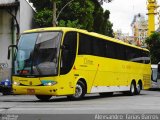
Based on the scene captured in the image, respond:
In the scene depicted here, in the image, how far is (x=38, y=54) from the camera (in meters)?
16.7

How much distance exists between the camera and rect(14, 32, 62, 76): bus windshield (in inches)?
648

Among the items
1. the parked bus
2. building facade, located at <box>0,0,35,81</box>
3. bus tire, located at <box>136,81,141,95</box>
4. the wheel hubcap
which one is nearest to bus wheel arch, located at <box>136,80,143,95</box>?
bus tire, located at <box>136,81,141,95</box>

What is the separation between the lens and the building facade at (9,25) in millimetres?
35125

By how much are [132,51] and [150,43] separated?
33629 millimetres

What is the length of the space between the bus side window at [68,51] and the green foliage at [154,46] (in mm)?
41716

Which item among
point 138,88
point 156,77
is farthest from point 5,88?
point 156,77

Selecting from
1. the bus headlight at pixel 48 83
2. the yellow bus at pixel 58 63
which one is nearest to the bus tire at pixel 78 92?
the yellow bus at pixel 58 63

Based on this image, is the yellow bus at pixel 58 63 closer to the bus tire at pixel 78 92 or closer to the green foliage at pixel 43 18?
the bus tire at pixel 78 92

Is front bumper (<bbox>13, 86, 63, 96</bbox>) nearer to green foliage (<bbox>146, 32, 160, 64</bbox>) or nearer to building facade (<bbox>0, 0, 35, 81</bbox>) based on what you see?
building facade (<bbox>0, 0, 35, 81</bbox>)

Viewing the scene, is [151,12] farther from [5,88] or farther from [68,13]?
[5,88]

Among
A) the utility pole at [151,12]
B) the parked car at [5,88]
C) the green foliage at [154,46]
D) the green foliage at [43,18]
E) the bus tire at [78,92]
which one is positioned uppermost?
the utility pole at [151,12]

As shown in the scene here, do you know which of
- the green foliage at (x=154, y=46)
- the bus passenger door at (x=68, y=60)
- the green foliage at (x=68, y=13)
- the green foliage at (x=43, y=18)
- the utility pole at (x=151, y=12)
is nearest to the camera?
the bus passenger door at (x=68, y=60)

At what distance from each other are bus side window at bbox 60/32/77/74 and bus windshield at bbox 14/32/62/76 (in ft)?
1.08

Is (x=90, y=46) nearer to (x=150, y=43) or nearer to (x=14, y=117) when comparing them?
(x=14, y=117)
